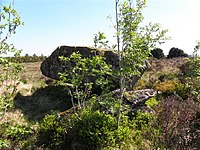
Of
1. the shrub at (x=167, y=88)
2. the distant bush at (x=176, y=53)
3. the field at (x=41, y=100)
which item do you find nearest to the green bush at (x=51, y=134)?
the field at (x=41, y=100)

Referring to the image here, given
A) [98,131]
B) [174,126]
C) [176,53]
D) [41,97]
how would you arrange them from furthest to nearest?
[176,53] → [41,97] → [98,131] → [174,126]

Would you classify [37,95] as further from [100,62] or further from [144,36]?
[144,36]

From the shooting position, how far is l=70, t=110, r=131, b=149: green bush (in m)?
7.84

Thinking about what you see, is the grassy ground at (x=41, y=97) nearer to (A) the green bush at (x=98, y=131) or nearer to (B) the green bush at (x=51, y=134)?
(B) the green bush at (x=51, y=134)

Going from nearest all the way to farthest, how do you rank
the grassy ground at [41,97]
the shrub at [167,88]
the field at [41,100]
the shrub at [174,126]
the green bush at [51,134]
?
the shrub at [174,126]
the green bush at [51,134]
the field at [41,100]
the grassy ground at [41,97]
the shrub at [167,88]

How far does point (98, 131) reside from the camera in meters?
7.84

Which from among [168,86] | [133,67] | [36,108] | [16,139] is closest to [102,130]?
[133,67]

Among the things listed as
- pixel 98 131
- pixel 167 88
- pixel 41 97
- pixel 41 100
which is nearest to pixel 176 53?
pixel 167 88

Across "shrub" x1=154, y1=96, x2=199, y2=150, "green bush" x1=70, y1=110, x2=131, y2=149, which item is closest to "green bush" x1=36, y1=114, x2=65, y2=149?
"green bush" x1=70, y1=110, x2=131, y2=149

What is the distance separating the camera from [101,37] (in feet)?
28.3

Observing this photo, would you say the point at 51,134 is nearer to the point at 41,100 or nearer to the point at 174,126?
the point at 174,126

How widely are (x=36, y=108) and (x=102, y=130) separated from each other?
20.9 feet

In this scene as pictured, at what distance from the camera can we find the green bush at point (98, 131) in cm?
784

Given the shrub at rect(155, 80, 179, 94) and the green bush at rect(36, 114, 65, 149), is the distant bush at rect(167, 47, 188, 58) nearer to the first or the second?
the shrub at rect(155, 80, 179, 94)
